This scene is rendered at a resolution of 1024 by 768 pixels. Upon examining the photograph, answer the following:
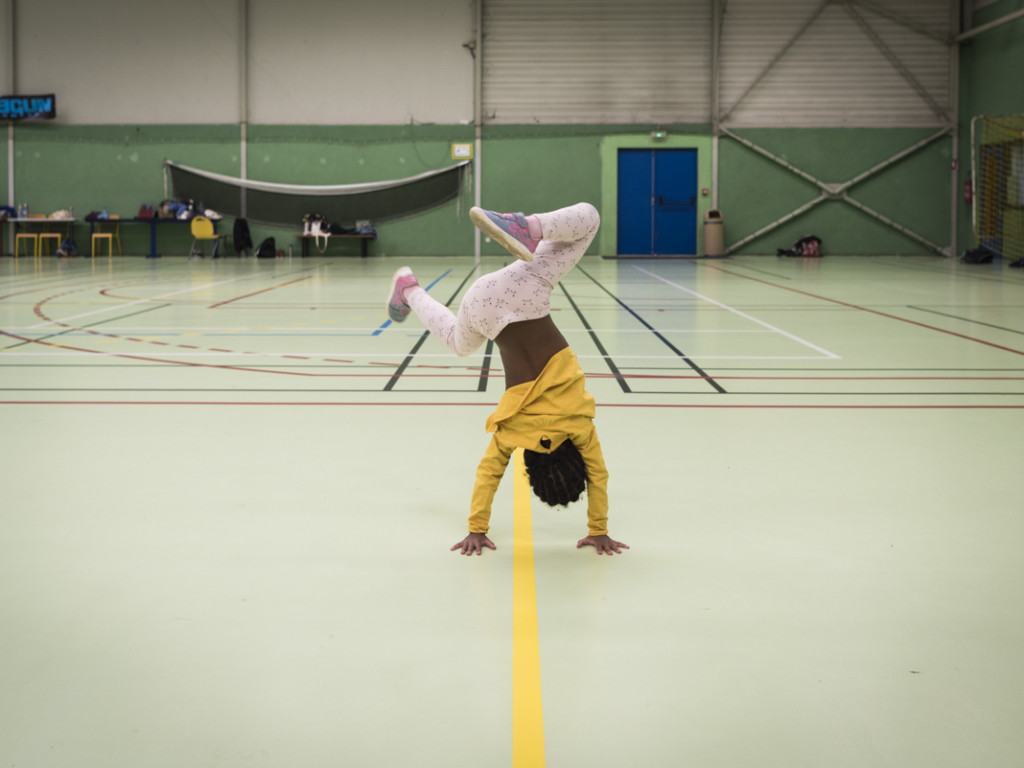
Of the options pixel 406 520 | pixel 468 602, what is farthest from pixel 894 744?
pixel 406 520

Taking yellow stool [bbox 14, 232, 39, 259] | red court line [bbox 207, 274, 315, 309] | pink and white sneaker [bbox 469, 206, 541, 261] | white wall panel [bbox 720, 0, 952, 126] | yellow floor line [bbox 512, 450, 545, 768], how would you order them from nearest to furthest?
yellow floor line [bbox 512, 450, 545, 768]
pink and white sneaker [bbox 469, 206, 541, 261]
red court line [bbox 207, 274, 315, 309]
yellow stool [bbox 14, 232, 39, 259]
white wall panel [bbox 720, 0, 952, 126]

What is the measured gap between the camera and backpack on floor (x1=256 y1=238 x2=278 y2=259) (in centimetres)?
2211

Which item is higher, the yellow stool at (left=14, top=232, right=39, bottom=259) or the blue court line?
the yellow stool at (left=14, top=232, right=39, bottom=259)

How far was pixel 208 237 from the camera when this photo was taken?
21.7 m

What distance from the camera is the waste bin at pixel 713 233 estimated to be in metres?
22.4

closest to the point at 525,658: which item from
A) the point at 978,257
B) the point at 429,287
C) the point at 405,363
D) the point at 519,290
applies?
the point at 519,290

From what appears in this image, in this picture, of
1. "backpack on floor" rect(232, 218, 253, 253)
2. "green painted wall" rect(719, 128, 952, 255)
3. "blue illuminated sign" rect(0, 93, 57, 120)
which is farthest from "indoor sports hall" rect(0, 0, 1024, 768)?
"blue illuminated sign" rect(0, 93, 57, 120)

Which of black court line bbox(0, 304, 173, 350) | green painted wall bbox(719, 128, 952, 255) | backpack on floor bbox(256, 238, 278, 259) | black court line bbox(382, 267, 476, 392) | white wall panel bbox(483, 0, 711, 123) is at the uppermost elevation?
white wall panel bbox(483, 0, 711, 123)

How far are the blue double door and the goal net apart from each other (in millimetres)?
5891

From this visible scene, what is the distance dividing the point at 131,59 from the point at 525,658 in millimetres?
23198

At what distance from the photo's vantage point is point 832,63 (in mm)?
22422

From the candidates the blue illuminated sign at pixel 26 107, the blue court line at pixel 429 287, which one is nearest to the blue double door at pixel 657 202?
the blue court line at pixel 429 287

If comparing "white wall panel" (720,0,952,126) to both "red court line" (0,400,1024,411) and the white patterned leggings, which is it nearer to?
"red court line" (0,400,1024,411)

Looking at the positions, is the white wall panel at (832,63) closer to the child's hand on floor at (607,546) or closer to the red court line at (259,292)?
the red court line at (259,292)
